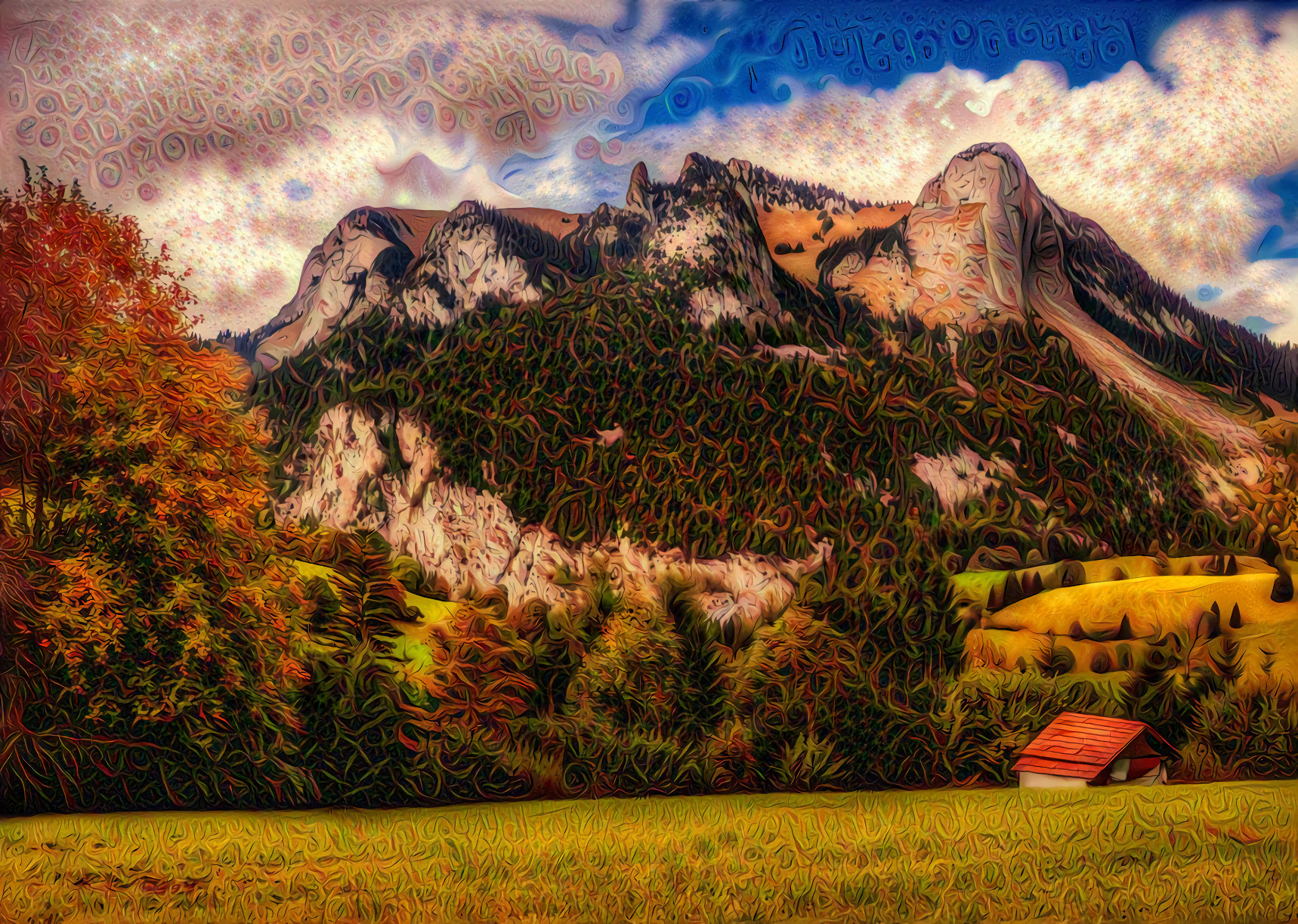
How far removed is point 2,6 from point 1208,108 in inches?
189

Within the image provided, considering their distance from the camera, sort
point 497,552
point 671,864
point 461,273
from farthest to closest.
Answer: point 461,273
point 497,552
point 671,864

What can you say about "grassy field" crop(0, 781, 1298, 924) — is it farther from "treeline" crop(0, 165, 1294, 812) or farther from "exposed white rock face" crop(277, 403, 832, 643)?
"exposed white rock face" crop(277, 403, 832, 643)

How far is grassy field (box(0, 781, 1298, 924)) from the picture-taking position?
3279mm

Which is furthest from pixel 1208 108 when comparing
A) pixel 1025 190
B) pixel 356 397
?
pixel 356 397

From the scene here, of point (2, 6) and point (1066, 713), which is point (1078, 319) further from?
point (2, 6)

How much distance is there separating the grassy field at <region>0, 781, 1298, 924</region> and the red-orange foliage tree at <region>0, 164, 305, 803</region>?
0.23 m

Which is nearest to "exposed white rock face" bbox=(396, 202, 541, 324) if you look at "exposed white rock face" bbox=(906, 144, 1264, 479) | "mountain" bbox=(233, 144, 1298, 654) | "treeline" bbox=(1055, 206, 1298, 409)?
"mountain" bbox=(233, 144, 1298, 654)

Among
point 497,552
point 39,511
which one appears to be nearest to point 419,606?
point 497,552

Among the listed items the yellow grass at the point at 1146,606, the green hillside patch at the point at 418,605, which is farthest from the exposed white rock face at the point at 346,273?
the yellow grass at the point at 1146,606

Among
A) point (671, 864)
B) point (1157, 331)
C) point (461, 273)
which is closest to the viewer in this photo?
point (671, 864)

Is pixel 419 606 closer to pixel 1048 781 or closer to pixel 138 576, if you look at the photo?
pixel 138 576

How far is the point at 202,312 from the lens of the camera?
3521mm

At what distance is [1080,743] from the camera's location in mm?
3416

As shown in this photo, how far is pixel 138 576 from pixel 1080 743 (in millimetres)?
3556
